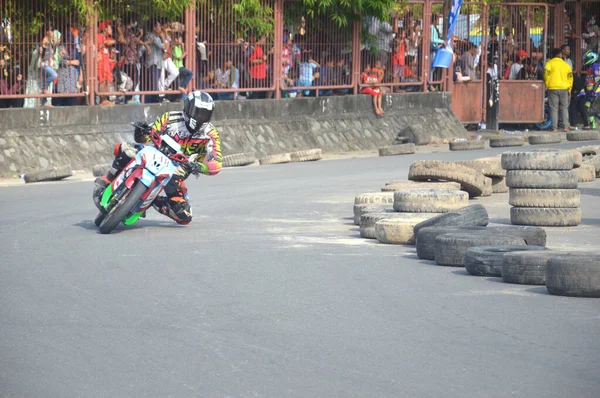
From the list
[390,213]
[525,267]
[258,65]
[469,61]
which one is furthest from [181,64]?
[525,267]

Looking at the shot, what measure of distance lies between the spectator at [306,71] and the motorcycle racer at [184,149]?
1129 cm

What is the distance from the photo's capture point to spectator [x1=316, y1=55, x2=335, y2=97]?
78.8ft

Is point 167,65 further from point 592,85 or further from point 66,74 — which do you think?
point 592,85

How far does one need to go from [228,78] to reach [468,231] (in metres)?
12.1

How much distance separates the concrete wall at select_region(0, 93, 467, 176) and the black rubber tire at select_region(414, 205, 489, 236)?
342 inches

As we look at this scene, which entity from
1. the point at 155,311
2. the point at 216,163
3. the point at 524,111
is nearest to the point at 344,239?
the point at 216,163

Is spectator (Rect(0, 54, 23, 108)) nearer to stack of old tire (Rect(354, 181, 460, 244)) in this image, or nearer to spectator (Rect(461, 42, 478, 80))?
stack of old tire (Rect(354, 181, 460, 244))

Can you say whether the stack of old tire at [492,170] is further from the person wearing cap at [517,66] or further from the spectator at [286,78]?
the person wearing cap at [517,66]

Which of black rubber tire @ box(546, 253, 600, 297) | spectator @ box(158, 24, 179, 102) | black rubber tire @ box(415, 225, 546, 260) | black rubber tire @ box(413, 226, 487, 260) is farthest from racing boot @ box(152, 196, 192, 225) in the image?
spectator @ box(158, 24, 179, 102)

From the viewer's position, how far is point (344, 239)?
11531 millimetres

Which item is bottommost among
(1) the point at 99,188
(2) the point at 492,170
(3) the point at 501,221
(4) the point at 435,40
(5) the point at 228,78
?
(3) the point at 501,221

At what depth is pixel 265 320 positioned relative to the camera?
761 centimetres

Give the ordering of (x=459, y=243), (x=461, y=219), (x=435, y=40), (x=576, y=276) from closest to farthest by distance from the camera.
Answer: (x=576, y=276)
(x=459, y=243)
(x=461, y=219)
(x=435, y=40)

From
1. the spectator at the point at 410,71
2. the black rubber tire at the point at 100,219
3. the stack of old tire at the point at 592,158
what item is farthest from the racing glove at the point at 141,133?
the spectator at the point at 410,71
